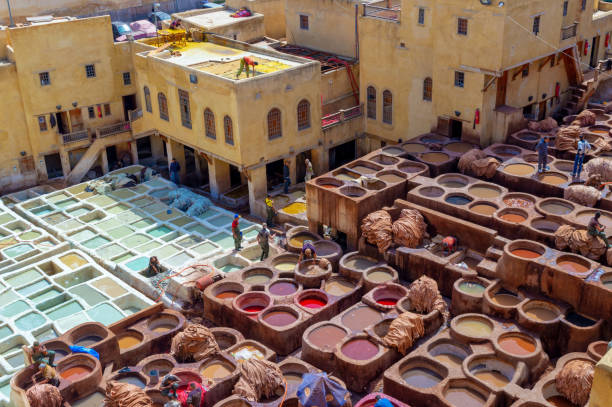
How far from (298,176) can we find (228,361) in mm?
17774

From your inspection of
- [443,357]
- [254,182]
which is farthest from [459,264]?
[254,182]

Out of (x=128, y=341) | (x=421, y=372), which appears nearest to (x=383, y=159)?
(x=421, y=372)

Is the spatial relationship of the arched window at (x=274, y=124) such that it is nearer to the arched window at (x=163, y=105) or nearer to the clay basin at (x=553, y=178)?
the arched window at (x=163, y=105)

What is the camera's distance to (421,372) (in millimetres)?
23047

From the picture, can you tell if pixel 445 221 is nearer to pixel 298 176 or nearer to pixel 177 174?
pixel 298 176

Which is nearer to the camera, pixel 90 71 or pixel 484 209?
pixel 484 209

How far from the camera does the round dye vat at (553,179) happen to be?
30703 millimetres

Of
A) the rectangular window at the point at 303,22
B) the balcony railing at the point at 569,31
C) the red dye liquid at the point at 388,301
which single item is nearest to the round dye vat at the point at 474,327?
the red dye liquid at the point at 388,301

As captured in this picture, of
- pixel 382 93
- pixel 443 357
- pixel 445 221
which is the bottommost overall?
pixel 443 357

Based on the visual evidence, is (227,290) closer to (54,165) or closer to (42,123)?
(42,123)

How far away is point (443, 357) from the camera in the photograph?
78.1ft

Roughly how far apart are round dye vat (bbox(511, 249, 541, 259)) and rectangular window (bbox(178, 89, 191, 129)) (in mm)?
19113

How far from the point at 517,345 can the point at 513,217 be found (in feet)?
22.1

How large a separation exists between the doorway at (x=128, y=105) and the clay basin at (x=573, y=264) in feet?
91.3
